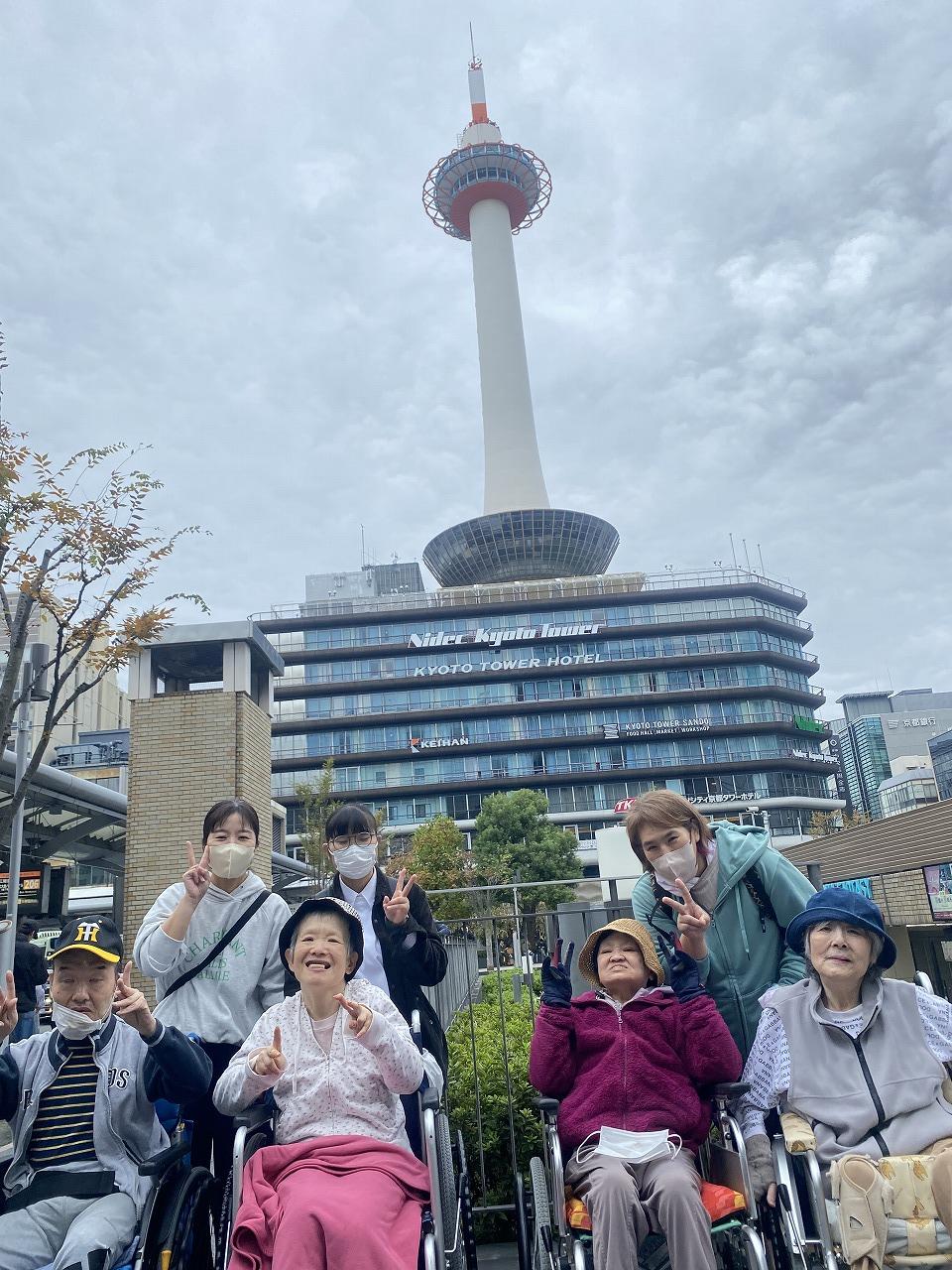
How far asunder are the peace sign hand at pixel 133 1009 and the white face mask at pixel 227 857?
0.74 meters

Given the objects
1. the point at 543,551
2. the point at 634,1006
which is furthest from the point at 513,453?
the point at 634,1006

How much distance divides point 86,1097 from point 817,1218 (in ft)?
7.86

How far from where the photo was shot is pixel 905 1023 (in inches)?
120

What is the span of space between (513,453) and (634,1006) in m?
74.0

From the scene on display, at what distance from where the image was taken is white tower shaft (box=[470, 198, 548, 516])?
75062mm

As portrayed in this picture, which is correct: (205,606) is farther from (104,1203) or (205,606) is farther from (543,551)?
(543,551)

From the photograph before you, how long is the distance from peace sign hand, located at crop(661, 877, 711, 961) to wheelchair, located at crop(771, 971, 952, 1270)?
616 mm

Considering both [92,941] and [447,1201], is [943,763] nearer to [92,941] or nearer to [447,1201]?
[447,1201]

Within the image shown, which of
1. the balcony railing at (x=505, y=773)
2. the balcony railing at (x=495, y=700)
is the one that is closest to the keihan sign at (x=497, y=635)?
the balcony railing at (x=495, y=700)

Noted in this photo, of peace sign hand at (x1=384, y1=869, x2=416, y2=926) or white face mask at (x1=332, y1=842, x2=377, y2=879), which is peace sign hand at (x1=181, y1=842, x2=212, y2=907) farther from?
peace sign hand at (x1=384, y1=869, x2=416, y2=926)

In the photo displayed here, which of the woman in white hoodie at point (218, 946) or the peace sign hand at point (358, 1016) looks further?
the woman in white hoodie at point (218, 946)

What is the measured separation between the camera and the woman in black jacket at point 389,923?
3822 millimetres

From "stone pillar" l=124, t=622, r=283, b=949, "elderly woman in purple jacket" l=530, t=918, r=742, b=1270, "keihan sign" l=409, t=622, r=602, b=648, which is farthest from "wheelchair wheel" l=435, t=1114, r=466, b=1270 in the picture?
"keihan sign" l=409, t=622, r=602, b=648

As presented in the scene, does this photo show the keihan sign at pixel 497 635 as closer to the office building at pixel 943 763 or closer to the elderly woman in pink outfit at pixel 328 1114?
the elderly woman in pink outfit at pixel 328 1114
